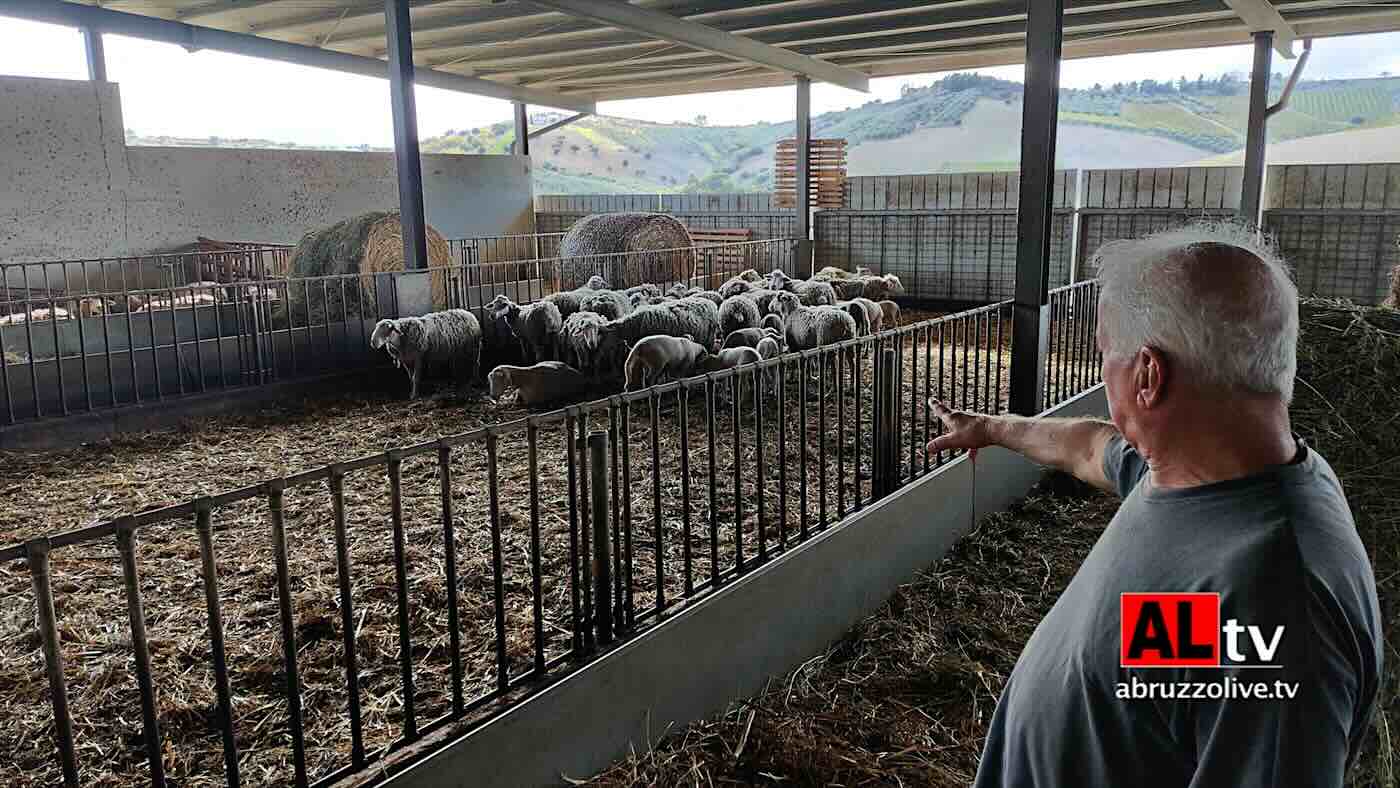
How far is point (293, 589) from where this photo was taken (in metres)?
4.59

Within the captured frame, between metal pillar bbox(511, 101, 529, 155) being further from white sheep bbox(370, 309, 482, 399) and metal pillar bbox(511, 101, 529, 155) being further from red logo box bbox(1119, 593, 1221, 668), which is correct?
red logo box bbox(1119, 593, 1221, 668)

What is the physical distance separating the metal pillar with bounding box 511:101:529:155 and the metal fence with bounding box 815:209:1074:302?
24.3 feet

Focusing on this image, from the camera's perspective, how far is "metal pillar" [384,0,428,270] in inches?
400

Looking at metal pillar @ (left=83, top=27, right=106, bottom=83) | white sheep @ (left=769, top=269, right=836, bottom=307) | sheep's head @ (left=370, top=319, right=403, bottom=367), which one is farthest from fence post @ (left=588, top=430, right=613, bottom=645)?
metal pillar @ (left=83, top=27, right=106, bottom=83)

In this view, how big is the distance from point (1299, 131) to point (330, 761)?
4509 centimetres

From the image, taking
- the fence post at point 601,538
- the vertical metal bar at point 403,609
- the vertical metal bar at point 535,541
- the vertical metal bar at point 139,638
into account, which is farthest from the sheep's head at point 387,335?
the vertical metal bar at point 139,638

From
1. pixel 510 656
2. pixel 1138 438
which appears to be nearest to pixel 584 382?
pixel 510 656

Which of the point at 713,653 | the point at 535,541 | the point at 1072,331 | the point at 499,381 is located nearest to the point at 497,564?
the point at 535,541

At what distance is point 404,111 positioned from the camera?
402 inches

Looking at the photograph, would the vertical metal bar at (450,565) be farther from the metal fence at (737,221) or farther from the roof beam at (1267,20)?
the metal fence at (737,221)

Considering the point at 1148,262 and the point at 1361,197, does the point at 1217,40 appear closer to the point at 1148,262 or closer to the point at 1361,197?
the point at 1361,197

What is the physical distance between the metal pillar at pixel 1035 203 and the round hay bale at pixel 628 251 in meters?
7.53

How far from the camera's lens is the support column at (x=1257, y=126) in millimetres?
13266

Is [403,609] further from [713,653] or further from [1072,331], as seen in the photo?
[1072,331]
